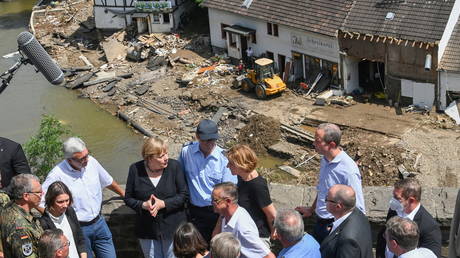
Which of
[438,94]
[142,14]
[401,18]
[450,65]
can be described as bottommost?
[438,94]

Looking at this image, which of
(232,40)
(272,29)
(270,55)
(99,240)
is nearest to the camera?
(99,240)

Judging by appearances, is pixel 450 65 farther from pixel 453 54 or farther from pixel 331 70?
pixel 331 70

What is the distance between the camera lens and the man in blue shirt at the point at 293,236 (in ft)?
22.2

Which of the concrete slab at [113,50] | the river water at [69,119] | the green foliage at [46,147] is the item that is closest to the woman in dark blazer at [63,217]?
the green foliage at [46,147]

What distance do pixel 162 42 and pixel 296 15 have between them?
872cm

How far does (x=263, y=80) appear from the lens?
30.0 m

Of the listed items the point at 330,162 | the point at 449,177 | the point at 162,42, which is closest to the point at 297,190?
the point at 330,162

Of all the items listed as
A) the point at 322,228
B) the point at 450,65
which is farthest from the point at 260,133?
the point at 322,228

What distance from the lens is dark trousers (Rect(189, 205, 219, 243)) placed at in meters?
8.42

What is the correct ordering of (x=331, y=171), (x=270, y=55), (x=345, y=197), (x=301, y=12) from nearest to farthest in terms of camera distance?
(x=345, y=197)
(x=331, y=171)
(x=301, y=12)
(x=270, y=55)

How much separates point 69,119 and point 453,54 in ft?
53.5

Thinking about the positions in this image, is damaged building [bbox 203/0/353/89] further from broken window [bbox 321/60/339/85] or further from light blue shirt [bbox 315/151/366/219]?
light blue shirt [bbox 315/151/366/219]

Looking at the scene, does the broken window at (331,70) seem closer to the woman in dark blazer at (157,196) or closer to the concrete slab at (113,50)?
the concrete slab at (113,50)

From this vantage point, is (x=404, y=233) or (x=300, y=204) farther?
(x=300, y=204)
